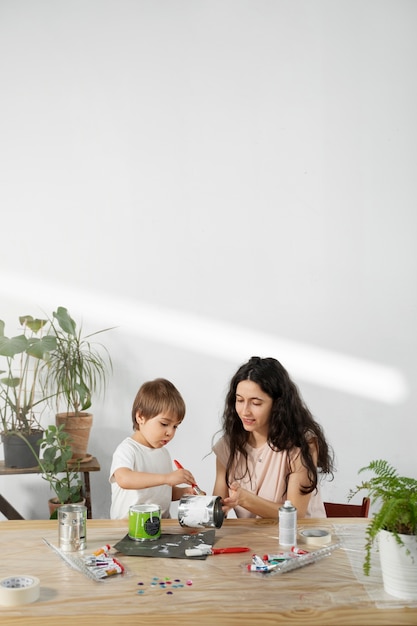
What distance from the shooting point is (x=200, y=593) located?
1.63 metres

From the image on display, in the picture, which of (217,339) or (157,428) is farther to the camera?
(217,339)

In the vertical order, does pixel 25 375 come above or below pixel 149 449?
above

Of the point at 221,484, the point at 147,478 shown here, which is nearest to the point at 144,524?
the point at 147,478

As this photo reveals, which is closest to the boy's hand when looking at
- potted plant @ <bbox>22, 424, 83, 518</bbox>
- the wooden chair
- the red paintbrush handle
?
the red paintbrush handle

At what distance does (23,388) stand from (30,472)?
0.50m

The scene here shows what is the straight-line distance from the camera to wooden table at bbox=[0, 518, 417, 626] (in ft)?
4.93

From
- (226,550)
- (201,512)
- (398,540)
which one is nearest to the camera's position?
(398,540)

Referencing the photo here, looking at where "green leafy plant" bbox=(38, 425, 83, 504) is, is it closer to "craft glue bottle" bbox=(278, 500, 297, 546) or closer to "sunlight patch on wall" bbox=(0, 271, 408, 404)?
"sunlight patch on wall" bbox=(0, 271, 408, 404)

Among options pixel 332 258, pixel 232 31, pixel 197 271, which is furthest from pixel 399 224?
pixel 232 31

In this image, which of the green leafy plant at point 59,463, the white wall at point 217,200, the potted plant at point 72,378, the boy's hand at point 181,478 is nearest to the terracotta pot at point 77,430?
the potted plant at point 72,378

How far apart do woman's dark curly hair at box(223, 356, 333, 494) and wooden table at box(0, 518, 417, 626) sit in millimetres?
530

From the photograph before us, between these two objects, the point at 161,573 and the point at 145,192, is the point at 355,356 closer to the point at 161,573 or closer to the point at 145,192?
the point at 145,192

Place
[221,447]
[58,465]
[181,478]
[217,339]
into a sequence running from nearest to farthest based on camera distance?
[181,478]
[221,447]
[58,465]
[217,339]

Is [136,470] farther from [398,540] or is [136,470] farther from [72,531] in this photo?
[398,540]
